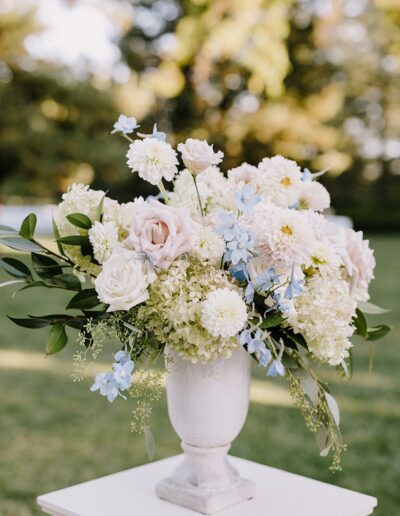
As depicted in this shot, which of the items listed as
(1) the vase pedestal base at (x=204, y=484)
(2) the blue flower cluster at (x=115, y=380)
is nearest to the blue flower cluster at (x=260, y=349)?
(2) the blue flower cluster at (x=115, y=380)

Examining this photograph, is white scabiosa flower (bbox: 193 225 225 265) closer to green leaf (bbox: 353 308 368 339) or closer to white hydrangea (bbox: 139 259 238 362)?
white hydrangea (bbox: 139 259 238 362)

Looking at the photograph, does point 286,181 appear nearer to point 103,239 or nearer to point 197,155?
point 197,155

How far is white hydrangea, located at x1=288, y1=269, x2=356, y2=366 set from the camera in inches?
58.9

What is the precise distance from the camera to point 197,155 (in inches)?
59.6

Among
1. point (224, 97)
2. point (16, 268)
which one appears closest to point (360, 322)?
point (16, 268)

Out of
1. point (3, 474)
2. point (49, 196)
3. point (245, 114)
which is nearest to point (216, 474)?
point (3, 474)

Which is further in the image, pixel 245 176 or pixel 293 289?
pixel 245 176

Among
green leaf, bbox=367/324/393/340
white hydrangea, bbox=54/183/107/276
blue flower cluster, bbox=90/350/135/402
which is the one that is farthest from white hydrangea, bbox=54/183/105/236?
green leaf, bbox=367/324/393/340

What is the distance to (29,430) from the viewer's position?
14.1 feet

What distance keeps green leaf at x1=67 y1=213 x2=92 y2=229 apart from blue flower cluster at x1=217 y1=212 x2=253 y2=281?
0.27 m

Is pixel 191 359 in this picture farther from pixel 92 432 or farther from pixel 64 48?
pixel 64 48

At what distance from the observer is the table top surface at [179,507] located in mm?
1645

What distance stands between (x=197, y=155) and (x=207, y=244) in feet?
0.61

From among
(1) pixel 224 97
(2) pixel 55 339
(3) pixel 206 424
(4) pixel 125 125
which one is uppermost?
(1) pixel 224 97
